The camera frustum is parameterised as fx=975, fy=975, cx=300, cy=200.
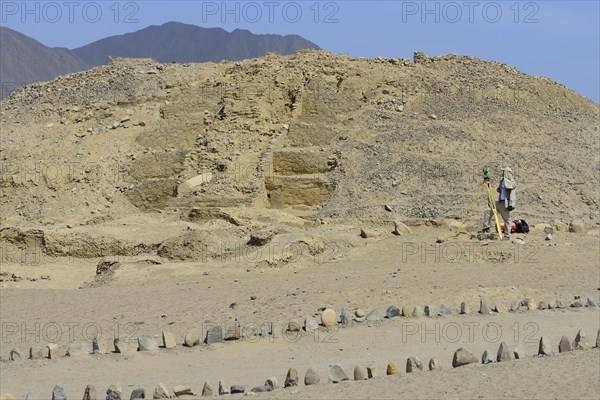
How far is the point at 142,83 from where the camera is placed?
107ft

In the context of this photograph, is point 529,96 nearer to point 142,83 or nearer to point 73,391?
point 142,83

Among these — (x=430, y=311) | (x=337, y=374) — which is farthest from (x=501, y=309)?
(x=337, y=374)

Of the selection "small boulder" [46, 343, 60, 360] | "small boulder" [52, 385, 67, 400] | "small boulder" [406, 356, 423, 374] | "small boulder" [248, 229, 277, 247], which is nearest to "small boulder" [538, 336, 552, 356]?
"small boulder" [406, 356, 423, 374]

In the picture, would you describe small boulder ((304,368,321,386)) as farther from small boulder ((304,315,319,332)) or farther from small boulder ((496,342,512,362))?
small boulder ((304,315,319,332))

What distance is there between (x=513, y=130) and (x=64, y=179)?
465 inches

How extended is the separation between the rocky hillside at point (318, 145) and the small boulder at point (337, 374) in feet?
39.7

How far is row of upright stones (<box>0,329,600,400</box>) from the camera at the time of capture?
8.05 meters

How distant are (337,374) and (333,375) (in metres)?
0.04

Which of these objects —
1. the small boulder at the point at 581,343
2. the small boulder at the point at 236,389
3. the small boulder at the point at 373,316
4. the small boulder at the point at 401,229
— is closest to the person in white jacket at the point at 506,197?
the small boulder at the point at 401,229

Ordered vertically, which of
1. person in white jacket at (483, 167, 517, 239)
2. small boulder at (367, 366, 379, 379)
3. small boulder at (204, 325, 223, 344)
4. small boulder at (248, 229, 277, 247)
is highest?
person in white jacket at (483, 167, 517, 239)

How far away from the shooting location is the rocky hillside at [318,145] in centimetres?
2275

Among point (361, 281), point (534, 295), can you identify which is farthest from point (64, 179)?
point (534, 295)

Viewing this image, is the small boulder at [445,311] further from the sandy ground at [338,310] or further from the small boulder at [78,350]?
the small boulder at [78,350]

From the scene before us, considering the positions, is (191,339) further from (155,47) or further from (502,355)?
(155,47)
